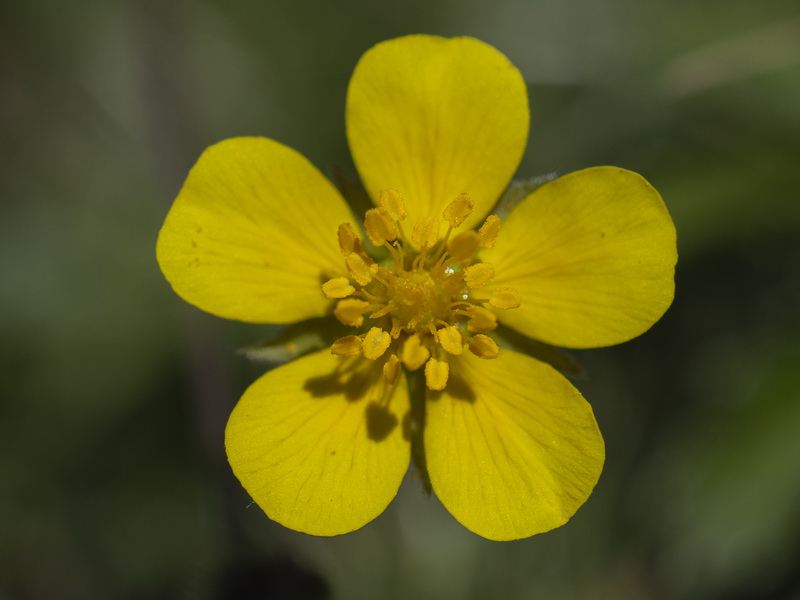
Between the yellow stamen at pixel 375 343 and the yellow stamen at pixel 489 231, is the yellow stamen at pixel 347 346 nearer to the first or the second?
the yellow stamen at pixel 375 343

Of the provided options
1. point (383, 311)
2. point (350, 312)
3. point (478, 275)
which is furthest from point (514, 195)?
point (350, 312)

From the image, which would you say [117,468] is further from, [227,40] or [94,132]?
[227,40]

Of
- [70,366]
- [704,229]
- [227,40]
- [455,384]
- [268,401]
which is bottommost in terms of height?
[70,366]

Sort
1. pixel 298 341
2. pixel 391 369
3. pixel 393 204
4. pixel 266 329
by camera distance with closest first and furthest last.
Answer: pixel 391 369 → pixel 393 204 → pixel 298 341 → pixel 266 329

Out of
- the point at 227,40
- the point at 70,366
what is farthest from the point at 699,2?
the point at 70,366

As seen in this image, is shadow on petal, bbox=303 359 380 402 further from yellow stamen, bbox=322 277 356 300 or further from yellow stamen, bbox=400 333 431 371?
yellow stamen, bbox=322 277 356 300

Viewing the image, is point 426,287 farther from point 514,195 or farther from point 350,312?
point 514,195
